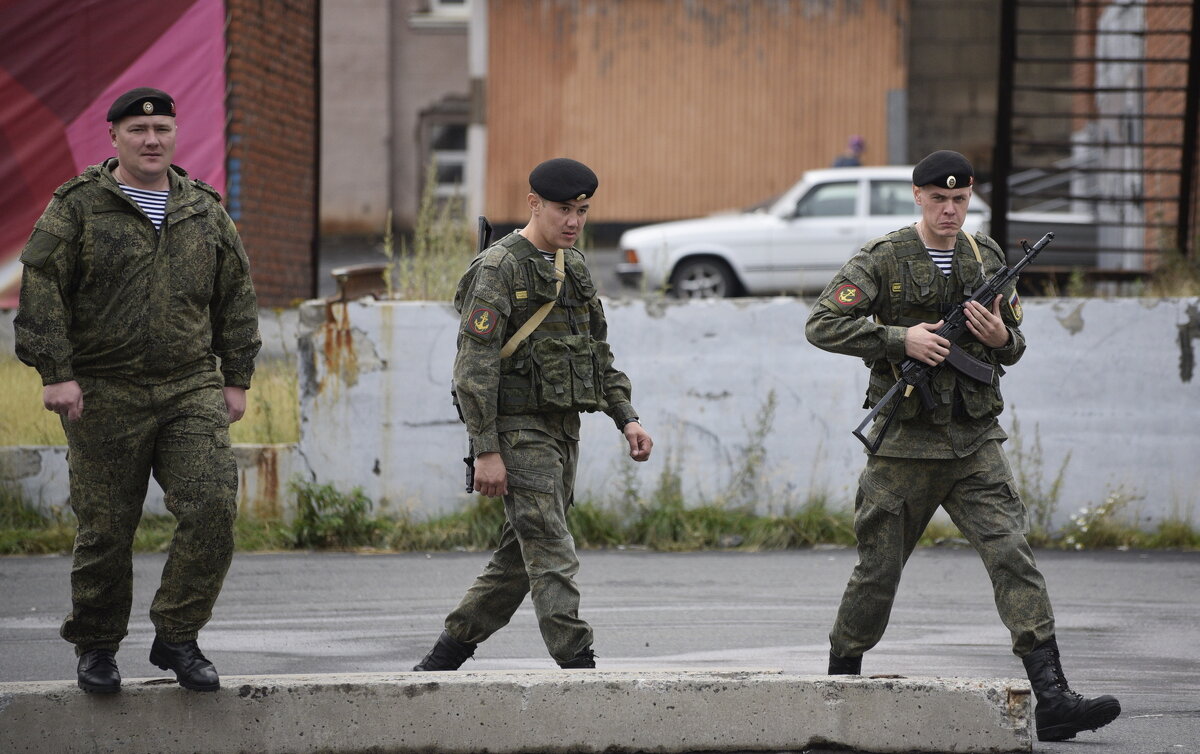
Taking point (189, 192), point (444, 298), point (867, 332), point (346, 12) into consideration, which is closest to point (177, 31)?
point (444, 298)

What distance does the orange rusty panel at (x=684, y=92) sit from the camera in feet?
74.7

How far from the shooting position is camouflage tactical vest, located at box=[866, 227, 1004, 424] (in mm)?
4629

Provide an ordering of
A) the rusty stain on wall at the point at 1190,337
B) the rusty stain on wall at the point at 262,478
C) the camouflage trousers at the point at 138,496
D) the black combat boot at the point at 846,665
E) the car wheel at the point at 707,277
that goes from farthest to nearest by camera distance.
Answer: the car wheel at the point at 707,277
the rusty stain on wall at the point at 262,478
the rusty stain on wall at the point at 1190,337
the black combat boot at the point at 846,665
the camouflage trousers at the point at 138,496

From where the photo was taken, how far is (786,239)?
1544 centimetres

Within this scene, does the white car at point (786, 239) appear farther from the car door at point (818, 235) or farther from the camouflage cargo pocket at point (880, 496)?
the camouflage cargo pocket at point (880, 496)

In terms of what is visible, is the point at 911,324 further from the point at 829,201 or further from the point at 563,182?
the point at 829,201

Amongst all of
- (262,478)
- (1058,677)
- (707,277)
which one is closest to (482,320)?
(1058,677)

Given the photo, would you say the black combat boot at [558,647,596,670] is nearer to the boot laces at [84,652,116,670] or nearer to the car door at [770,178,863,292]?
the boot laces at [84,652,116,670]

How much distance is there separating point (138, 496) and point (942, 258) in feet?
8.77

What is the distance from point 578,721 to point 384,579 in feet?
10.7

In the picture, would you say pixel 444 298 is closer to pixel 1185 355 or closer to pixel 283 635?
pixel 283 635

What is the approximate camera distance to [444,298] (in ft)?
29.1

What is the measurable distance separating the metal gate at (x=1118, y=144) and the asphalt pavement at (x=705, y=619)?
4563 mm

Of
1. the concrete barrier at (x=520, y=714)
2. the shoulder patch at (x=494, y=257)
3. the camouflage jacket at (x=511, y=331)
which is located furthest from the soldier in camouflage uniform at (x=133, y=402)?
the shoulder patch at (x=494, y=257)
